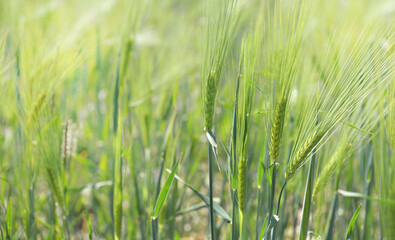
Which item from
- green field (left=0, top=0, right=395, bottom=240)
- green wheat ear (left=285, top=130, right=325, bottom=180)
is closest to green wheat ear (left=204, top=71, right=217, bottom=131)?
green field (left=0, top=0, right=395, bottom=240)

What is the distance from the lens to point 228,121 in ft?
2.83

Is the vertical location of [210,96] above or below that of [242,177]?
above

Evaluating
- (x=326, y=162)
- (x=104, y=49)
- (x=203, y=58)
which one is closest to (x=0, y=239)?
(x=203, y=58)

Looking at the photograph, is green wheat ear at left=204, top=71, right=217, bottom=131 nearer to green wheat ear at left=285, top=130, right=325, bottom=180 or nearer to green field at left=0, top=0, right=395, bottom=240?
green field at left=0, top=0, right=395, bottom=240

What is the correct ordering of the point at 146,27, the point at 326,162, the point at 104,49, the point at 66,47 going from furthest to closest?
the point at 146,27, the point at 104,49, the point at 66,47, the point at 326,162

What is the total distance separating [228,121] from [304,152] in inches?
12.4

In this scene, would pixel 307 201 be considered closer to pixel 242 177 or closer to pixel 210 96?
pixel 242 177

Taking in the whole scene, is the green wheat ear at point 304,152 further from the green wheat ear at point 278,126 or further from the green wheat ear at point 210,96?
the green wheat ear at point 210,96

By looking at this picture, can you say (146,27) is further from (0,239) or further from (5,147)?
(0,239)

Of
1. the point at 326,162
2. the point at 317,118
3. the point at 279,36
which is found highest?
the point at 279,36

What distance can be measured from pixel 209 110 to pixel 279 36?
0.15 metres

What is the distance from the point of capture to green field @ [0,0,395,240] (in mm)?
573

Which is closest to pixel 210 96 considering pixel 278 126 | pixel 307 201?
pixel 278 126

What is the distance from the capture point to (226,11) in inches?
23.5
